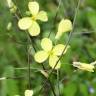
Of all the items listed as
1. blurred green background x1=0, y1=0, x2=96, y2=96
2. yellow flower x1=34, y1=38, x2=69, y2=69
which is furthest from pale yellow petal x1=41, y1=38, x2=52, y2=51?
blurred green background x1=0, y1=0, x2=96, y2=96

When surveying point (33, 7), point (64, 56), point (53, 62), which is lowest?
point (64, 56)

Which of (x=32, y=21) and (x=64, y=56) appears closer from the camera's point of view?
(x=32, y=21)

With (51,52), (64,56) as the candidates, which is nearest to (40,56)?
(51,52)

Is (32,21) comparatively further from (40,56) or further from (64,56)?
(64,56)

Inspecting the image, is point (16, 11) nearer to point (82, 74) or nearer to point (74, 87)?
point (74, 87)

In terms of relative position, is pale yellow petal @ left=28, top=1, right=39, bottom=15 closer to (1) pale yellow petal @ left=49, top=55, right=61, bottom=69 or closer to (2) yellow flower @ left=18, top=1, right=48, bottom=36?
(2) yellow flower @ left=18, top=1, right=48, bottom=36

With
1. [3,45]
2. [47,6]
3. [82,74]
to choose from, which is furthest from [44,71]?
[47,6]
